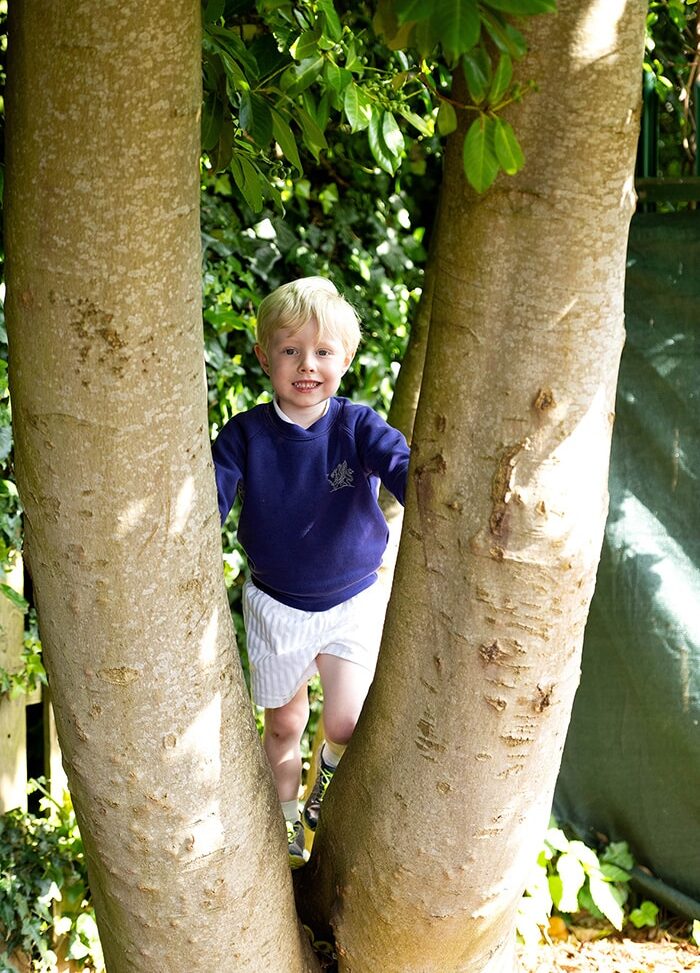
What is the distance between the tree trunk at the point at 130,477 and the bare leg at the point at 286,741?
2.73 ft

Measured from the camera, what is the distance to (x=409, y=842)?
68.2 inches

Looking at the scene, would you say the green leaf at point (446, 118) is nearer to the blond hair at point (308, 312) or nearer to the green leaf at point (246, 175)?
the green leaf at point (246, 175)

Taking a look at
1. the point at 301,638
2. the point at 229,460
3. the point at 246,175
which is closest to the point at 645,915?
the point at 301,638

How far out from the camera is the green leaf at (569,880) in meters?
3.76

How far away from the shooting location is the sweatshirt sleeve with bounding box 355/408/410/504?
7.45 feet

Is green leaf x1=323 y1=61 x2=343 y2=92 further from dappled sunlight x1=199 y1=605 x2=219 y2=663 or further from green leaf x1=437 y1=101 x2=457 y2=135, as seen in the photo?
dappled sunlight x1=199 y1=605 x2=219 y2=663

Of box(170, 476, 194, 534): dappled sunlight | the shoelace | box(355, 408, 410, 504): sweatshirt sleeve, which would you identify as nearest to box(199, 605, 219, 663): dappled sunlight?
box(170, 476, 194, 534): dappled sunlight

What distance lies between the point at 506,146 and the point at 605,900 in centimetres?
319

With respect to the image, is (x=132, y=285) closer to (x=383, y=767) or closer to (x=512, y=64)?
(x=512, y=64)

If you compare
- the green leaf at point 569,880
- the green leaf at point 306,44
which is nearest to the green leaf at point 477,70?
→ the green leaf at point 306,44

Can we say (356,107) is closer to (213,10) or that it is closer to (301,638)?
(213,10)

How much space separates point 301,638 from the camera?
100 inches

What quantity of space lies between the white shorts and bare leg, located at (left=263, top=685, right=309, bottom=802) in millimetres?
61

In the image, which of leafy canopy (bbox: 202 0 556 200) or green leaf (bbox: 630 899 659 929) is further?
green leaf (bbox: 630 899 659 929)
